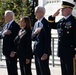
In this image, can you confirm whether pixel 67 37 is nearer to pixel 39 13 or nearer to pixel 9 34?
pixel 39 13

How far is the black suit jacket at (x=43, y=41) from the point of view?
6164 millimetres

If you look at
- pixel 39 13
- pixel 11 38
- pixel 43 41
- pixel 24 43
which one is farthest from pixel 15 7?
pixel 43 41

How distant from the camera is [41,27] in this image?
6.22 meters

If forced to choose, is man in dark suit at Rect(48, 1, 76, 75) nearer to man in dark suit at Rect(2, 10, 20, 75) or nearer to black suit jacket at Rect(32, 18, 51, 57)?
black suit jacket at Rect(32, 18, 51, 57)

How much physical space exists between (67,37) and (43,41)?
45cm

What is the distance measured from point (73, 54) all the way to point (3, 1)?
26957mm

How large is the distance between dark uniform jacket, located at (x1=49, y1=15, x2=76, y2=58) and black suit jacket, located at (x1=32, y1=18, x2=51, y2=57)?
0.22m

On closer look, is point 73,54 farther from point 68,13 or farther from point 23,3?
point 23,3

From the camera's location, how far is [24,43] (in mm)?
6594

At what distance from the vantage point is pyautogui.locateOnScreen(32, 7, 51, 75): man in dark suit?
618 centimetres

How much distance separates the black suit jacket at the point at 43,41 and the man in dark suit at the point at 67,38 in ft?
0.72

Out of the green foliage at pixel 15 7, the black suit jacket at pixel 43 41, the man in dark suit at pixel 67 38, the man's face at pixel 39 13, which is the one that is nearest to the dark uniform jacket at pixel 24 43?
the black suit jacket at pixel 43 41

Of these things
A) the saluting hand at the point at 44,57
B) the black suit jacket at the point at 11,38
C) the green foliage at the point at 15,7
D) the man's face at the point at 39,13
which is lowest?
the green foliage at the point at 15,7

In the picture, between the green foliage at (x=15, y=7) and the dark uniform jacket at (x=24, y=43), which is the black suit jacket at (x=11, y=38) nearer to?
the dark uniform jacket at (x=24, y=43)
